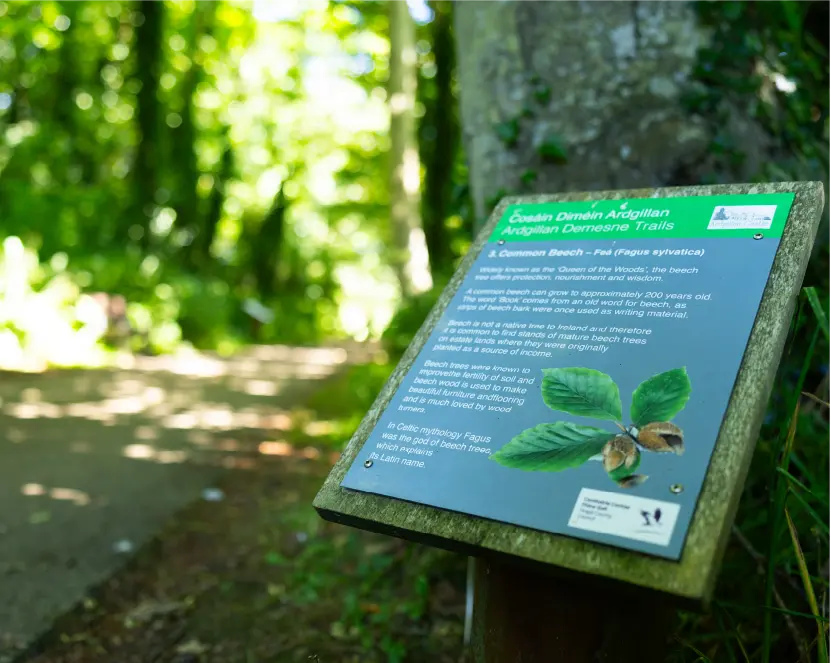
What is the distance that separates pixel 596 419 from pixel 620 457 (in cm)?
10

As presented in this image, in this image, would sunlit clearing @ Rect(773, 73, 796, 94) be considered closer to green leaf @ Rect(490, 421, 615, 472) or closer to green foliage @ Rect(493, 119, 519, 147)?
green foliage @ Rect(493, 119, 519, 147)

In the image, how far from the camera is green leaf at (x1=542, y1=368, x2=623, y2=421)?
144 cm

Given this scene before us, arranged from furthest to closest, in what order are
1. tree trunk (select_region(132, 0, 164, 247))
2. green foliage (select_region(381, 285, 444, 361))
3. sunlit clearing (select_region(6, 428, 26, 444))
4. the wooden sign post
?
tree trunk (select_region(132, 0, 164, 247)) < sunlit clearing (select_region(6, 428, 26, 444)) < green foliage (select_region(381, 285, 444, 361)) < the wooden sign post

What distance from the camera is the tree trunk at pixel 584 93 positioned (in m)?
2.58

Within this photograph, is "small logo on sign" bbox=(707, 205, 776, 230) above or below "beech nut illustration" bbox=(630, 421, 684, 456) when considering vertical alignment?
above

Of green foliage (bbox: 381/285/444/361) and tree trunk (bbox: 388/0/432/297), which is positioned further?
tree trunk (bbox: 388/0/432/297)

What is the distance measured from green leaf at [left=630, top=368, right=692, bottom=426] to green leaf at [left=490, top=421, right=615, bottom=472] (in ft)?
0.23

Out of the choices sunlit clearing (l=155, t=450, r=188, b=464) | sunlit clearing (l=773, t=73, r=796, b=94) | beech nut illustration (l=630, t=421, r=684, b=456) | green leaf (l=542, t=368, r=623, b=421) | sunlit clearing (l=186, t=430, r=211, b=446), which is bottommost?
sunlit clearing (l=155, t=450, r=188, b=464)

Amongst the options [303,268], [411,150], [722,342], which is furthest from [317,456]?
[303,268]

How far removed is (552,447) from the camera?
4.66ft

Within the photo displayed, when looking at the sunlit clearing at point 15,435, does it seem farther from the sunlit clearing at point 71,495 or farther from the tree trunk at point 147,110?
the tree trunk at point 147,110

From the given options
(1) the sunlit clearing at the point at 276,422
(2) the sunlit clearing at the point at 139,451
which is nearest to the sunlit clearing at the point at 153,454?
(2) the sunlit clearing at the point at 139,451

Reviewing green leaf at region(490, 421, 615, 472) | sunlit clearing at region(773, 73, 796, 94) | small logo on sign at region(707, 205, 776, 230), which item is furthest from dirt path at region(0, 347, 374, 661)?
sunlit clearing at region(773, 73, 796, 94)

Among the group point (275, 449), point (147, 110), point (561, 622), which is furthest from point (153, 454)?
point (147, 110)
